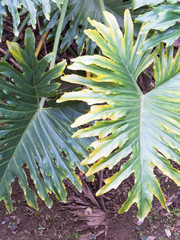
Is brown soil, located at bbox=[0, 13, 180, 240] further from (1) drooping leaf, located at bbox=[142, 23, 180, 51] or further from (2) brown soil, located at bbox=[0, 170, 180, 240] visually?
(1) drooping leaf, located at bbox=[142, 23, 180, 51]

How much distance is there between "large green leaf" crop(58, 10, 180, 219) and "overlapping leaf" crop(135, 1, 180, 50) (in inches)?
1.9

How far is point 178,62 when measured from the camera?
1.13 metres

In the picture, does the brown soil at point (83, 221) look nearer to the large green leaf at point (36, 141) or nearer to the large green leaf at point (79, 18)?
the large green leaf at point (36, 141)

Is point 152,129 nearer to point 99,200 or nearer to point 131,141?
point 131,141

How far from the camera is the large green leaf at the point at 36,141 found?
3.87ft

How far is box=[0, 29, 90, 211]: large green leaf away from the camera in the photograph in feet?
3.87

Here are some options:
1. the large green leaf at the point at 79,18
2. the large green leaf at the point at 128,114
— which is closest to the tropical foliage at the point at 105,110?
the large green leaf at the point at 128,114

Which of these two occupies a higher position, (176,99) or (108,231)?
(176,99)

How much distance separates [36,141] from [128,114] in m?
0.49

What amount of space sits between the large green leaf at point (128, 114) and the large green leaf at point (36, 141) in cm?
23

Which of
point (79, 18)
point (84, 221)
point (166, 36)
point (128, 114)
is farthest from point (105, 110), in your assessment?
point (84, 221)

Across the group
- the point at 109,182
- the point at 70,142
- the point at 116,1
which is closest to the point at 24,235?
the point at 70,142

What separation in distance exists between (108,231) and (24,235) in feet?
1.77

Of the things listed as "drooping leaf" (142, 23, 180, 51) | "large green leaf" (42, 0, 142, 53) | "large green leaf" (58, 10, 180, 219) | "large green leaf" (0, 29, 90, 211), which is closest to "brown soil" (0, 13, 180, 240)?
"large green leaf" (0, 29, 90, 211)
